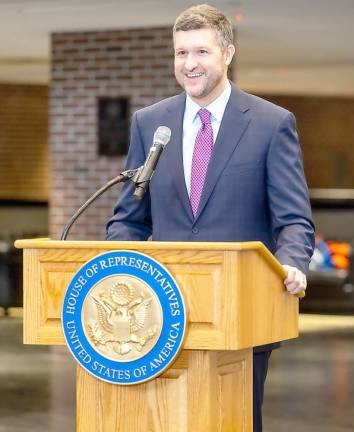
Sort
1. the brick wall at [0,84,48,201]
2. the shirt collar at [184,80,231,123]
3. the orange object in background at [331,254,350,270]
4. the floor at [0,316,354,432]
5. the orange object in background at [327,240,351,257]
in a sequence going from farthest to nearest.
→ the brick wall at [0,84,48,201] → the orange object in background at [327,240,351,257] → the orange object in background at [331,254,350,270] → the floor at [0,316,354,432] → the shirt collar at [184,80,231,123]

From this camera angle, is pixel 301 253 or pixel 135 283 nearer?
pixel 135 283

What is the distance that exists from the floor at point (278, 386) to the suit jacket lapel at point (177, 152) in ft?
13.8

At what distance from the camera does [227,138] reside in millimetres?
3305

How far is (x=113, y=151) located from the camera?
12531 millimetres

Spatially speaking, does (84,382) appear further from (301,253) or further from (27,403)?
(27,403)

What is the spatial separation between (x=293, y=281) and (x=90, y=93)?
9690 millimetres

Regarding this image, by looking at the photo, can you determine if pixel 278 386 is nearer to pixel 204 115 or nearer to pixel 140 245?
pixel 204 115

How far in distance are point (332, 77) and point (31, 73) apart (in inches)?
176

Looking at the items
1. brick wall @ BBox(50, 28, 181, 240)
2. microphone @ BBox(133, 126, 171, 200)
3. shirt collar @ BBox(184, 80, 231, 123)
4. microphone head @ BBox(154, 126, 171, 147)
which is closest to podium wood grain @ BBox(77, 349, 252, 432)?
microphone @ BBox(133, 126, 171, 200)

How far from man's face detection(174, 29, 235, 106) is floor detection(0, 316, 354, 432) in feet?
14.3

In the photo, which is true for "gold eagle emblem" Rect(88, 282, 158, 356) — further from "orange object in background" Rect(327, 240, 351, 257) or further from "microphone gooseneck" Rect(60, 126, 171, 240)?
"orange object in background" Rect(327, 240, 351, 257)

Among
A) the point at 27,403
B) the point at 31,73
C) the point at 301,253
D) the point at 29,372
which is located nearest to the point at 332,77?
the point at 31,73

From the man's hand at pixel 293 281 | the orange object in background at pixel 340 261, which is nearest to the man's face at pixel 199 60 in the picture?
the man's hand at pixel 293 281

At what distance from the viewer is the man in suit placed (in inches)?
128
